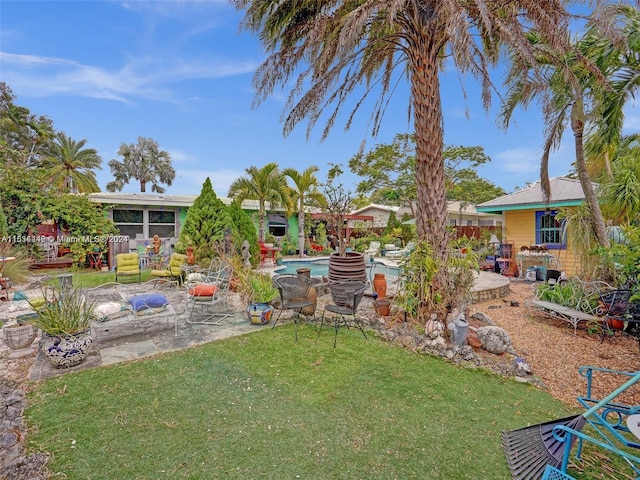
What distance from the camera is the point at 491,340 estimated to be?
4844mm

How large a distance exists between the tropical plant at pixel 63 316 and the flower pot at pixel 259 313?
2494mm

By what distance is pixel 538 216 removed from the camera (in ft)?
41.1

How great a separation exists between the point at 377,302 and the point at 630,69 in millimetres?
7961

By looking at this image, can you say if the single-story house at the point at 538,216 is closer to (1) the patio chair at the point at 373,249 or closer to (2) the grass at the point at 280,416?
(1) the patio chair at the point at 373,249

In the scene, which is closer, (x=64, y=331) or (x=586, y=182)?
(x=64, y=331)

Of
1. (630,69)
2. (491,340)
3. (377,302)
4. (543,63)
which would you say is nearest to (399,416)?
(491,340)

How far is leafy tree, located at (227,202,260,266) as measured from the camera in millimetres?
10492

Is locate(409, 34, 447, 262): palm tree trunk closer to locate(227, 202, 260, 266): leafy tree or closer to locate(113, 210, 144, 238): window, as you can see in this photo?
locate(227, 202, 260, 266): leafy tree

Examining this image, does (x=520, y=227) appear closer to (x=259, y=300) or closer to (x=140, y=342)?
(x=259, y=300)

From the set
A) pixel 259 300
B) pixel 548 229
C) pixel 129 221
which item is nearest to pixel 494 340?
pixel 259 300

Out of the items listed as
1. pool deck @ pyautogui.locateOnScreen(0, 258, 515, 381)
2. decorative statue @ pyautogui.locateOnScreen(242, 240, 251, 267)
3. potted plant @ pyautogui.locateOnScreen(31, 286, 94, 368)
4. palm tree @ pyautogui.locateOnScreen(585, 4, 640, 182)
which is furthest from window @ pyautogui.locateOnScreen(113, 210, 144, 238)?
palm tree @ pyautogui.locateOnScreen(585, 4, 640, 182)

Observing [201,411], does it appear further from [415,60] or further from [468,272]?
[415,60]

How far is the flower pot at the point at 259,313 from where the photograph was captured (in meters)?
5.86

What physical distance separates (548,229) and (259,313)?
39.3 ft
